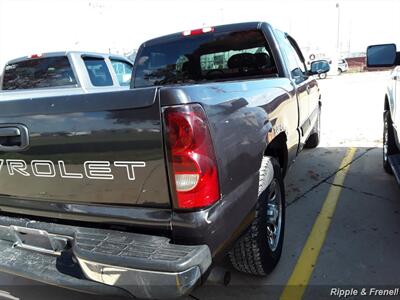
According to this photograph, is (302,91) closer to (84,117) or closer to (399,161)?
(399,161)

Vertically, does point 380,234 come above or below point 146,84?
below

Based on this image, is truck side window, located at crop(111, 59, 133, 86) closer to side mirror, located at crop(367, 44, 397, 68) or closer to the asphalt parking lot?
the asphalt parking lot

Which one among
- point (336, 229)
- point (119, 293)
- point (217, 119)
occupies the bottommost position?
point (336, 229)

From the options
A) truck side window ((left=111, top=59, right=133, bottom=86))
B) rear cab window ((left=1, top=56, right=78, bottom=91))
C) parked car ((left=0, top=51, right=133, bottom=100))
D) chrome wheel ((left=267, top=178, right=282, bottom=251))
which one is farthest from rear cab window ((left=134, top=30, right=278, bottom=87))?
truck side window ((left=111, top=59, right=133, bottom=86))

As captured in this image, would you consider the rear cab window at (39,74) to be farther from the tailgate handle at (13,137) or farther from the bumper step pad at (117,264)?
the bumper step pad at (117,264)

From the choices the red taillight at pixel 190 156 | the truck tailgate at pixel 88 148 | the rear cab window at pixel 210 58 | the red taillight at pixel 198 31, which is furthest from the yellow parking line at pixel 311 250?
the red taillight at pixel 198 31

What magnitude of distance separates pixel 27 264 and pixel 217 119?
4.63 ft

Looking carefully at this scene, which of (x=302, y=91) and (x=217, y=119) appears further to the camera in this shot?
(x=302, y=91)

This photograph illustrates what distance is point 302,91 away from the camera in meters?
4.57

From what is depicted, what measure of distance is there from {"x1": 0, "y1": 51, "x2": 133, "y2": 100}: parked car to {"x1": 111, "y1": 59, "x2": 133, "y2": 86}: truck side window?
416 mm

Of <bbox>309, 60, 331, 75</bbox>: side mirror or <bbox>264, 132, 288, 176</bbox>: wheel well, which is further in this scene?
<bbox>309, 60, 331, 75</bbox>: side mirror

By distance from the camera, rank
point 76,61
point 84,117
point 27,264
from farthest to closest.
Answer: point 76,61
point 27,264
point 84,117

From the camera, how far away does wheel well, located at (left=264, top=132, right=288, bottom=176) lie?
3.42 m

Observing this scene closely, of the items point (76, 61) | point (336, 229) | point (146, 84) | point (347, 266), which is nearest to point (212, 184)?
point (347, 266)
